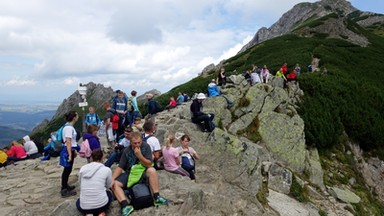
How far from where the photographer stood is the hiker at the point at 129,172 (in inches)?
291

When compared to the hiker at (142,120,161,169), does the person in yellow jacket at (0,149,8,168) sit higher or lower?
lower

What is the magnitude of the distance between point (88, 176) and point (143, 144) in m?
1.57

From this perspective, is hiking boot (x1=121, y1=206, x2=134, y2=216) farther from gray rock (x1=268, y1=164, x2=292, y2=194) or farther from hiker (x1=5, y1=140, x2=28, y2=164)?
hiker (x1=5, y1=140, x2=28, y2=164)

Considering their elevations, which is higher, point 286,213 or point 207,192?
point 207,192

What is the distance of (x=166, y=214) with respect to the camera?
23.9 ft

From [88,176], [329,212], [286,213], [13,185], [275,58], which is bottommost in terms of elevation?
[329,212]

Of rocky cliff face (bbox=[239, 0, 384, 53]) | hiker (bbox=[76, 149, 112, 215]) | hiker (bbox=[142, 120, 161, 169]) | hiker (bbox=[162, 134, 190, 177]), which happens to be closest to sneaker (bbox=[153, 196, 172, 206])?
hiker (bbox=[76, 149, 112, 215])

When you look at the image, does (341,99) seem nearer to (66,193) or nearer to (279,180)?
→ (279,180)

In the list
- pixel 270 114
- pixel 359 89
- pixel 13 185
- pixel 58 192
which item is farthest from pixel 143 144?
pixel 359 89

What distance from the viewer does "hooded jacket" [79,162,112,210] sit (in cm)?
697

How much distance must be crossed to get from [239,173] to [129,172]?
220 inches

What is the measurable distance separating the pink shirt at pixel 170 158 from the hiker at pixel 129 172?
64.7 inches

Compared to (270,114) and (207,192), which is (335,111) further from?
(207,192)

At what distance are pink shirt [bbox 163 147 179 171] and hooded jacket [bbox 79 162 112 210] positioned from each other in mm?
2753
